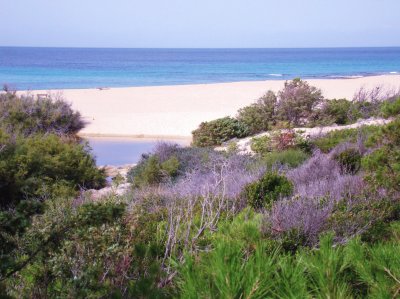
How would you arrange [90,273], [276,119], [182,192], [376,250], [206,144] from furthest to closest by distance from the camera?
[276,119] → [206,144] → [182,192] → [376,250] → [90,273]

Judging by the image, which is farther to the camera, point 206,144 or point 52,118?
point 52,118

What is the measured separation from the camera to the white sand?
21.5m

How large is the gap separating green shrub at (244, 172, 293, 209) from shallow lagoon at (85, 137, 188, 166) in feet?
29.3

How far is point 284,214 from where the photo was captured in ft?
16.3

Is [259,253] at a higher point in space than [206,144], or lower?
higher

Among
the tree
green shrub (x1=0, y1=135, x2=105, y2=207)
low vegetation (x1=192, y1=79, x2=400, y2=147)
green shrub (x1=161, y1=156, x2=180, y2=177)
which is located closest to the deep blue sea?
low vegetation (x1=192, y1=79, x2=400, y2=147)

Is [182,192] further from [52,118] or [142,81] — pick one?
[142,81]

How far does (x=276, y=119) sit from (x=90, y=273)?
15.7 metres

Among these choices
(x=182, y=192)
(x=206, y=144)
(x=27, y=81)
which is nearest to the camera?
(x=182, y=192)

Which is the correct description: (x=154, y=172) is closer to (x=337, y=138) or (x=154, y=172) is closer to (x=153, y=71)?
(x=337, y=138)

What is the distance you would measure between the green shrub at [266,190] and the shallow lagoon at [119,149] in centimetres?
894

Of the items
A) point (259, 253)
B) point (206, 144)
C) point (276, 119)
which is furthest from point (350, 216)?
point (276, 119)

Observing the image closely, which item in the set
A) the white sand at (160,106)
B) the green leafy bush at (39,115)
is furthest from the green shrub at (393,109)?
the white sand at (160,106)

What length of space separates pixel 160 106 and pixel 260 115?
1083 centimetres
